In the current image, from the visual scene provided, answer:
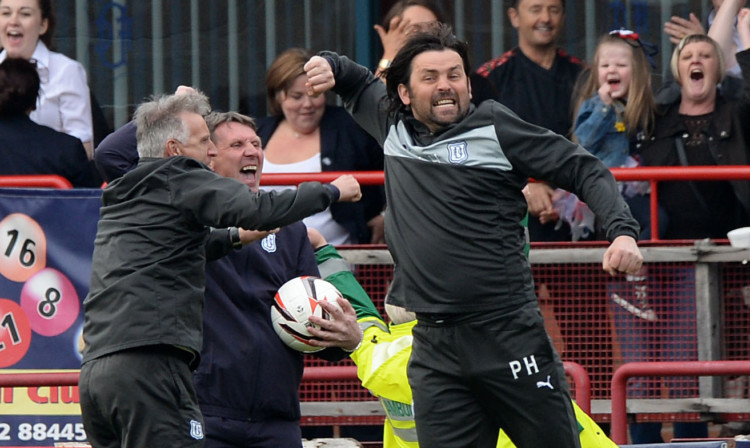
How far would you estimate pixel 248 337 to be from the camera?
6.27m

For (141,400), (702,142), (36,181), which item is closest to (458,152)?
Answer: (141,400)

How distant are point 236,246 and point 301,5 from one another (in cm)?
436

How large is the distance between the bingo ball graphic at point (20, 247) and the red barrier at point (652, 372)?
3.41 metres

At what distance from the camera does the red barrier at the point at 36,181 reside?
8711mm

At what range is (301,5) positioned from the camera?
10.3 meters

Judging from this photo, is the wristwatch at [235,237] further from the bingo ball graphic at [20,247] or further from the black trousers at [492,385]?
the bingo ball graphic at [20,247]

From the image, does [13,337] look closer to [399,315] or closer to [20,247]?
[20,247]

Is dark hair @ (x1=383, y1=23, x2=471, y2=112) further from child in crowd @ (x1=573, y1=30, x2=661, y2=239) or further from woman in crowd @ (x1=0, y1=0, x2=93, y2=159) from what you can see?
woman in crowd @ (x1=0, y1=0, x2=93, y2=159)

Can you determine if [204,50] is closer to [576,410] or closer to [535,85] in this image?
[535,85]

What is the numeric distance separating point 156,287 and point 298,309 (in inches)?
25.5

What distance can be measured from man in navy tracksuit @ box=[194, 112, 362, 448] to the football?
8 centimetres

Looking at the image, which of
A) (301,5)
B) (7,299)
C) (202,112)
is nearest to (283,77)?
(301,5)

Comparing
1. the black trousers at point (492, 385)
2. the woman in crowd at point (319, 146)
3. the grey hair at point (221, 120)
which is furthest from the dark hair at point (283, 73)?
the black trousers at point (492, 385)

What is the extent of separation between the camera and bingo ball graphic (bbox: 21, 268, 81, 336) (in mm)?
8336
